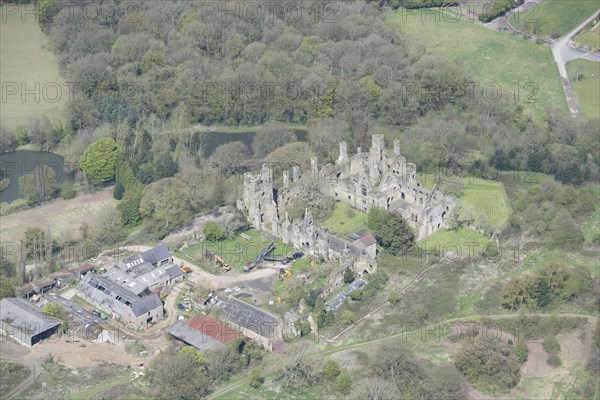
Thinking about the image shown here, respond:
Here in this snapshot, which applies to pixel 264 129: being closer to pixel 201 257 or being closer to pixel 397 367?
pixel 201 257

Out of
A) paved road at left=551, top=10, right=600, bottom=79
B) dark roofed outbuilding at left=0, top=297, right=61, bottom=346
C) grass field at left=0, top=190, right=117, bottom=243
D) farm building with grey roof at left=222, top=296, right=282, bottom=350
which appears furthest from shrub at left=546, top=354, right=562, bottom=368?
paved road at left=551, top=10, right=600, bottom=79

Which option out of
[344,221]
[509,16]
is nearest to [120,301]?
[344,221]

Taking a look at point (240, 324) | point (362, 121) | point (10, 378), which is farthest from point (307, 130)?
point (10, 378)

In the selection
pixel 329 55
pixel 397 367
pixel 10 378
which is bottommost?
pixel 10 378

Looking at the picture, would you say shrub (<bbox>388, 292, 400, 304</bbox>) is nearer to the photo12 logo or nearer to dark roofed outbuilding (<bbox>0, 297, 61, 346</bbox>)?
dark roofed outbuilding (<bbox>0, 297, 61, 346</bbox>)

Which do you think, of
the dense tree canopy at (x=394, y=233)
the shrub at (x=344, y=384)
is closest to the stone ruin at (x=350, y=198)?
the dense tree canopy at (x=394, y=233)

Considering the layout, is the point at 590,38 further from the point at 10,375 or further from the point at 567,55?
the point at 10,375
